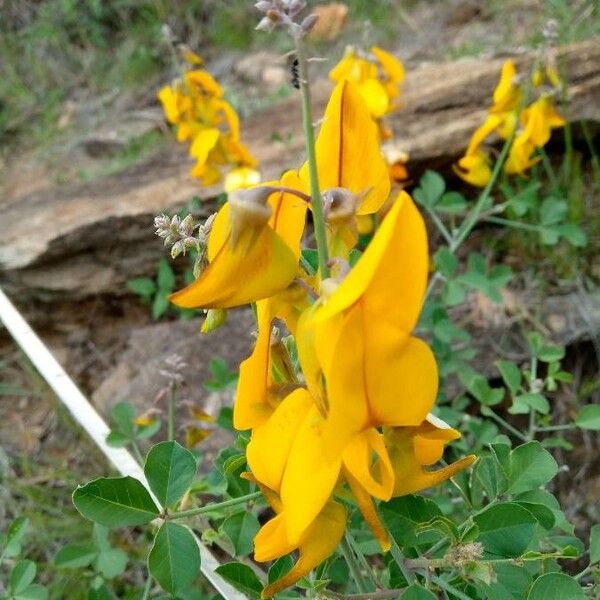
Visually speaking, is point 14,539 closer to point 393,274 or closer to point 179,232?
point 179,232

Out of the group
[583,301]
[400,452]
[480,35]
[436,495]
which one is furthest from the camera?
[480,35]

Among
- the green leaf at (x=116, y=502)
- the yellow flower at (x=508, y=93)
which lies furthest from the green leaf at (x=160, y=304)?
the green leaf at (x=116, y=502)

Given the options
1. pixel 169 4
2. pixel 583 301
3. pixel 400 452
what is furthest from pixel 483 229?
pixel 169 4

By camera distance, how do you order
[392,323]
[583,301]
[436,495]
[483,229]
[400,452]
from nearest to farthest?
[392,323] < [400,452] < [436,495] < [583,301] < [483,229]

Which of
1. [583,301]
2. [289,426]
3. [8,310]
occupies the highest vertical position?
[289,426]

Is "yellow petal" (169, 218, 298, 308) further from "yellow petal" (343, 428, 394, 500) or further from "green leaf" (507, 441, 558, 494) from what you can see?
"green leaf" (507, 441, 558, 494)

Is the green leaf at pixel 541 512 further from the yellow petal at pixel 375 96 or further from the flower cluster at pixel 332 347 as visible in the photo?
the yellow petal at pixel 375 96

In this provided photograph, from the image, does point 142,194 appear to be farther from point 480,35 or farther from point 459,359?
point 480,35

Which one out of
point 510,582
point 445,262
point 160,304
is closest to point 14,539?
point 510,582
